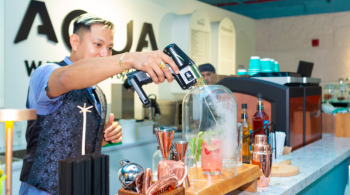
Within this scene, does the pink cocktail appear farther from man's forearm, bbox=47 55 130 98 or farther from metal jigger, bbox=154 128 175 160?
man's forearm, bbox=47 55 130 98

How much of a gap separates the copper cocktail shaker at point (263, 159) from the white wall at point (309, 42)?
5.26 meters

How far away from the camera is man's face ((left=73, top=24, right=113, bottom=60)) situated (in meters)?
1.43

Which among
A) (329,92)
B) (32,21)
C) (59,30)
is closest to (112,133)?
(32,21)

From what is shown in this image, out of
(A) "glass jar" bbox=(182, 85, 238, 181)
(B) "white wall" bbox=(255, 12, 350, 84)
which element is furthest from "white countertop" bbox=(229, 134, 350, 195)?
(B) "white wall" bbox=(255, 12, 350, 84)

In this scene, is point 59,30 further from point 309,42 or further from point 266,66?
point 309,42

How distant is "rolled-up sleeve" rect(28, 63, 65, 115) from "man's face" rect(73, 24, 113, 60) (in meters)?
0.22

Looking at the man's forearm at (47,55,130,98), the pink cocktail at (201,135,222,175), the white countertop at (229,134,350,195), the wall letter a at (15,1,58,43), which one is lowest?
the white countertop at (229,134,350,195)

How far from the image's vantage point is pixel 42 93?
116 centimetres

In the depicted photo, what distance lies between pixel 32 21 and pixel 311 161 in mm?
2437

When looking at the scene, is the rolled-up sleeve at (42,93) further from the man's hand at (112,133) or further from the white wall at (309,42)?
the white wall at (309,42)

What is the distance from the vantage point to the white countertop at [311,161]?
1.30 m

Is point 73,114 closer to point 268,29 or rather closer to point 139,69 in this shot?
point 139,69

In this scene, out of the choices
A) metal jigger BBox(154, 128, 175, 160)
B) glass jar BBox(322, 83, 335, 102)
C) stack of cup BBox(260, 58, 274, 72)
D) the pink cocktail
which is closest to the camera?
metal jigger BBox(154, 128, 175, 160)

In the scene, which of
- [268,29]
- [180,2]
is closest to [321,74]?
[268,29]
